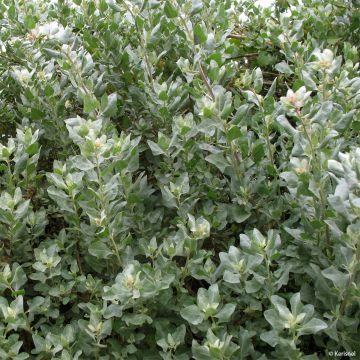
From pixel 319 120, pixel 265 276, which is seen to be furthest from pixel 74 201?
pixel 319 120

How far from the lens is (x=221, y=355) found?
1405mm

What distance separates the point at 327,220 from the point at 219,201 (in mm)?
547

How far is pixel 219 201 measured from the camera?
1904 mm

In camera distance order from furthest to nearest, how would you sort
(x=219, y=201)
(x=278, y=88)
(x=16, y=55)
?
(x=278, y=88) → (x=16, y=55) → (x=219, y=201)

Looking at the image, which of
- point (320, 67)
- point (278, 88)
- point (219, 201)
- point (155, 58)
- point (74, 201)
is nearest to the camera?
point (320, 67)

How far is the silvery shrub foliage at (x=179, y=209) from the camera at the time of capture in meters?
1.51

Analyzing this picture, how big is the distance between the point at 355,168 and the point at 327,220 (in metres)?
0.16

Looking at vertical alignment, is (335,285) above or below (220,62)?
below

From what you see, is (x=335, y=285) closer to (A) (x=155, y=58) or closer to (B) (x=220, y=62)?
(B) (x=220, y=62)

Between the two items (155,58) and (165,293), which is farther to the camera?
(155,58)

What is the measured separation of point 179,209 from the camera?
1764 millimetres

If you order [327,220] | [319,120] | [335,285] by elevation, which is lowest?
[335,285]

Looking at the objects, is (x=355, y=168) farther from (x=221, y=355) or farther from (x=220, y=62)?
(x=220, y=62)

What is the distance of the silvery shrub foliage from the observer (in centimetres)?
151
